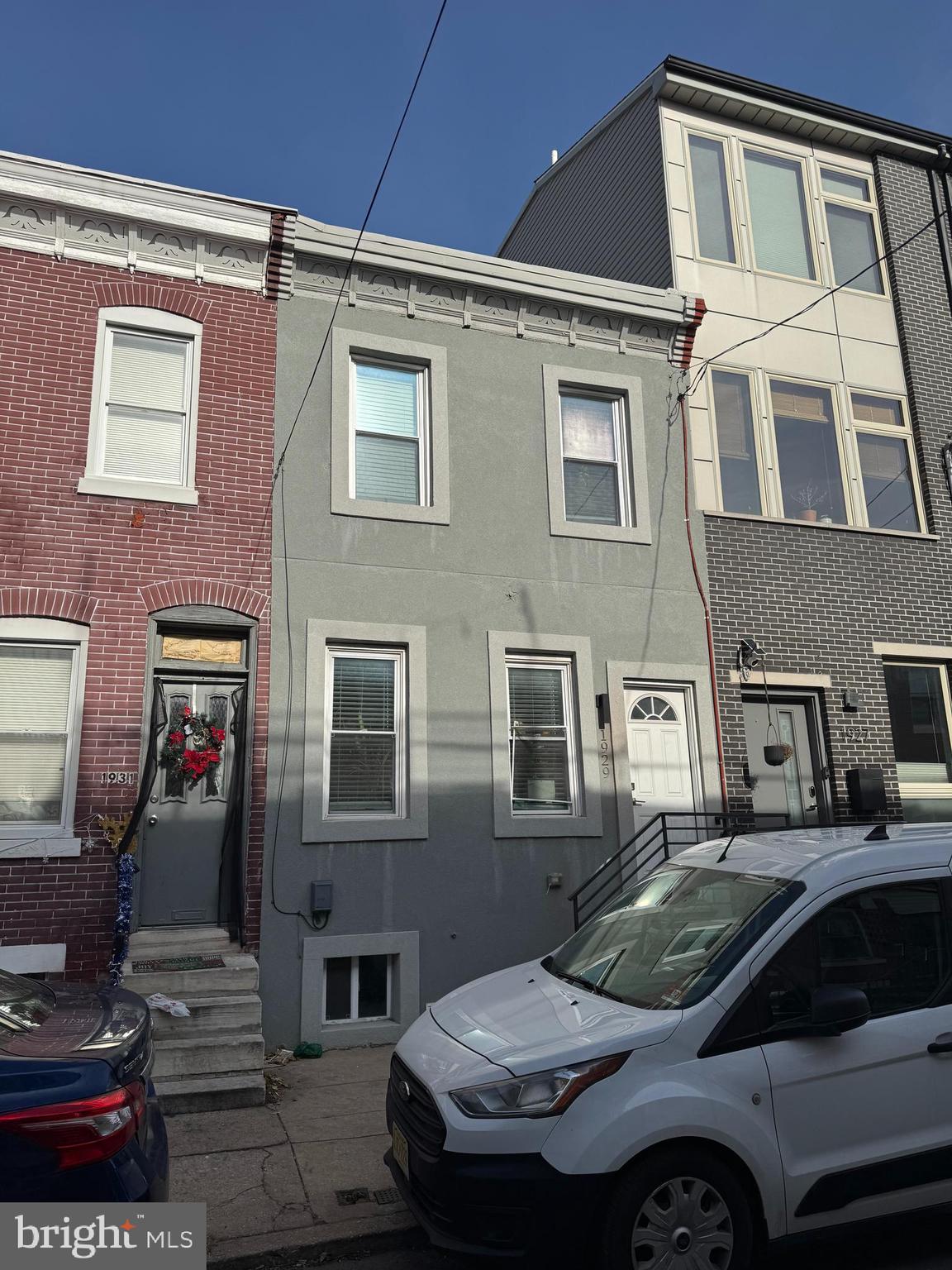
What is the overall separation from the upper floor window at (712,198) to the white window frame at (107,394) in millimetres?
6498

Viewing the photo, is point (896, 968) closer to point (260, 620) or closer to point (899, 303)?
point (260, 620)

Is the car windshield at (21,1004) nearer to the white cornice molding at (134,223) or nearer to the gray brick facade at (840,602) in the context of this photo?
the white cornice molding at (134,223)

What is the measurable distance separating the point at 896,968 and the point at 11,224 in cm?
926

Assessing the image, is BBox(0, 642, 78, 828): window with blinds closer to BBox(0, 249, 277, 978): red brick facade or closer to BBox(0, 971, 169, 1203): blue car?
BBox(0, 249, 277, 978): red brick facade

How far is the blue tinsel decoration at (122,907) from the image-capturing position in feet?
24.8

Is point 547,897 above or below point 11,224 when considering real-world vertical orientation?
below

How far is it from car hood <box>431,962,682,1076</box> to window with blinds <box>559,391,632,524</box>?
6436 mm

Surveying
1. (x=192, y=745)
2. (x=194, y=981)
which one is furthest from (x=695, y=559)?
(x=194, y=981)

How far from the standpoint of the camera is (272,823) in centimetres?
843

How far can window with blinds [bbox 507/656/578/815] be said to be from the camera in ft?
31.4

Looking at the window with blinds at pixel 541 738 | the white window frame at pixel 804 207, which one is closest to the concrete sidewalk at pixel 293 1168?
the window with blinds at pixel 541 738

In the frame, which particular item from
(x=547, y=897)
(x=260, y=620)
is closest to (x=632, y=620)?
(x=547, y=897)

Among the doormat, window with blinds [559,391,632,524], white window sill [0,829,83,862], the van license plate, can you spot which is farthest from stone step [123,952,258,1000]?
window with blinds [559,391,632,524]

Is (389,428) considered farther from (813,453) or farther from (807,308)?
(807,308)
